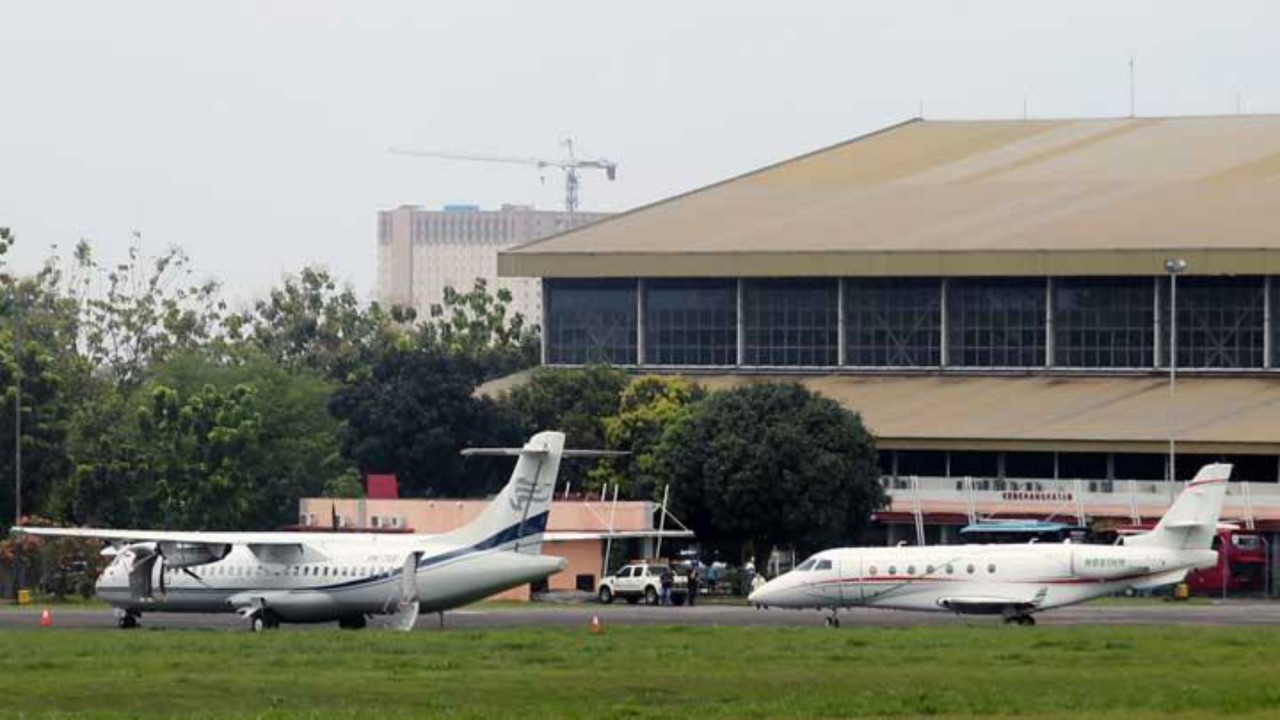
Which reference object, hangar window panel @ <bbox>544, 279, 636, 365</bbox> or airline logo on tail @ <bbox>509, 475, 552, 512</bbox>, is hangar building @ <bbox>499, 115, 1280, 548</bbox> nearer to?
hangar window panel @ <bbox>544, 279, 636, 365</bbox>

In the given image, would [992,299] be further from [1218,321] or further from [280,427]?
[280,427]

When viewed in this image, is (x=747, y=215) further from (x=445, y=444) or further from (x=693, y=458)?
(x=693, y=458)

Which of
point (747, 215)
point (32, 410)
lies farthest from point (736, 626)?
point (747, 215)

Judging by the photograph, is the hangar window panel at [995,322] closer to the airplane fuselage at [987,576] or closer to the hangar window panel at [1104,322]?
the hangar window panel at [1104,322]

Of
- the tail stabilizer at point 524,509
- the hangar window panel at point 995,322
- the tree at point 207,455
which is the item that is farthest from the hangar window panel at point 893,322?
the tail stabilizer at point 524,509

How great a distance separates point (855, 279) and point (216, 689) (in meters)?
90.8

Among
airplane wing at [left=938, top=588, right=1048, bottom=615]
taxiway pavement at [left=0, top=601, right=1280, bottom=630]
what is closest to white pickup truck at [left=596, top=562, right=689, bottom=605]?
taxiway pavement at [left=0, top=601, right=1280, bottom=630]

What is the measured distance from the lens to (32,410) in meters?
114

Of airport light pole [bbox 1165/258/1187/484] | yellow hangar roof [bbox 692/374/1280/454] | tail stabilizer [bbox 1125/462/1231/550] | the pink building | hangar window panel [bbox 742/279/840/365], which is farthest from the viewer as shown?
hangar window panel [bbox 742/279/840/365]

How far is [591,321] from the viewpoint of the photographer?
145m

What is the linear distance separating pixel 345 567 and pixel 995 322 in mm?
67559

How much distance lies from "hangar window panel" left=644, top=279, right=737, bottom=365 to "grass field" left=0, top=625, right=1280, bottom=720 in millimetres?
72867

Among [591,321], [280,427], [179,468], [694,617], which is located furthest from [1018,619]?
[591,321]

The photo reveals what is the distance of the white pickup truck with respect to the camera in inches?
3851
